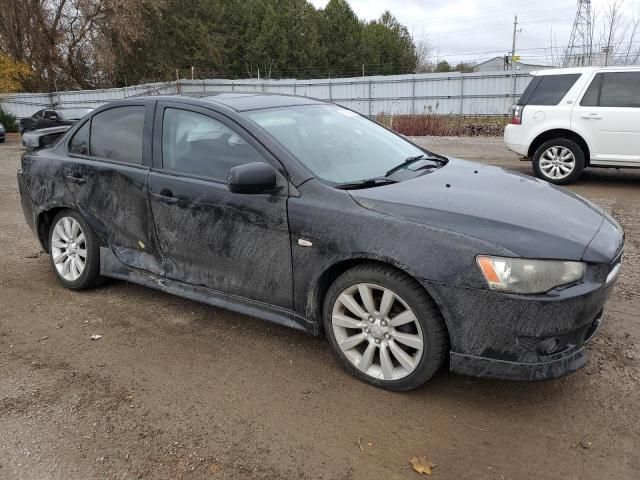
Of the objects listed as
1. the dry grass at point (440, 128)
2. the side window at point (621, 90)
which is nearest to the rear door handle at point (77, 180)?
the side window at point (621, 90)

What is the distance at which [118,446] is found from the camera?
265 centimetres

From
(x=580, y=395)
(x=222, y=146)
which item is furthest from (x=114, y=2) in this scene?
(x=580, y=395)

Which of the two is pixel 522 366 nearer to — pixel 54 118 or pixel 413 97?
pixel 54 118

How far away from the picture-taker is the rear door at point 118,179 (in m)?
3.92

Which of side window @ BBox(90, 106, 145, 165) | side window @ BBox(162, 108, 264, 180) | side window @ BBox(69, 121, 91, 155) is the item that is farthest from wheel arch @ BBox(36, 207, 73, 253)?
side window @ BBox(162, 108, 264, 180)

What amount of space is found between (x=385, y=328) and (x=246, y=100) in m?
1.95

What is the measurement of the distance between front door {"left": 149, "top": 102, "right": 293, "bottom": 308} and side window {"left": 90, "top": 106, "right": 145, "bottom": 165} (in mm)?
214

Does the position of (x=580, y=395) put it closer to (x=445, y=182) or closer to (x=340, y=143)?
(x=445, y=182)

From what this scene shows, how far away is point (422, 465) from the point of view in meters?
2.47

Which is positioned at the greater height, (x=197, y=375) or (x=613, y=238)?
(x=613, y=238)

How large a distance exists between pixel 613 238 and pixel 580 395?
0.88 meters

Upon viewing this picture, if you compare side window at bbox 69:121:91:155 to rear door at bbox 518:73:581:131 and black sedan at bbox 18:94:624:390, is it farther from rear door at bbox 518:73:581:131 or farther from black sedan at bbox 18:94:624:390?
rear door at bbox 518:73:581:131

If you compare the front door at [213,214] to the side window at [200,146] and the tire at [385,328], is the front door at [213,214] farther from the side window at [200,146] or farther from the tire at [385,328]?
the tire at [385,328]

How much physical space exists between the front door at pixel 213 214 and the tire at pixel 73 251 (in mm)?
881
